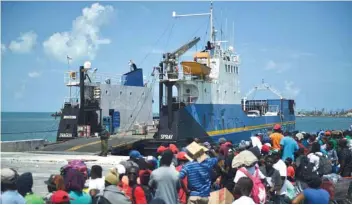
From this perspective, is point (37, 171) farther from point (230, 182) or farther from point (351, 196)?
point (351, 196)

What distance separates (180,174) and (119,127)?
1876cm

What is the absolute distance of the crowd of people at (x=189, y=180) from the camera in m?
5.51

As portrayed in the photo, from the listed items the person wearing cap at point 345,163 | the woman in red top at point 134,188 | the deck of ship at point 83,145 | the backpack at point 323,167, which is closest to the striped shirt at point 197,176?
the woman in red top at point 134,188

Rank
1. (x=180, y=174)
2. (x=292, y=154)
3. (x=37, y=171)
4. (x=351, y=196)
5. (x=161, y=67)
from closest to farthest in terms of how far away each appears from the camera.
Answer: (x=180, y=174), (x=351, y=196), (x=292, y=154), (x=37, y=171), (x=161, y=67)

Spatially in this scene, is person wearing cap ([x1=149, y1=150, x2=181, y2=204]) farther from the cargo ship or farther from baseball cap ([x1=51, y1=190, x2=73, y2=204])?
the cargo ship

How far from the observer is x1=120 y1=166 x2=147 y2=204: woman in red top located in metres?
6.01

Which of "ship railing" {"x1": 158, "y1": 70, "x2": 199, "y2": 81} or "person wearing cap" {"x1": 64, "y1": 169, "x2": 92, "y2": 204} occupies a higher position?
"ship railing" {"x1": 158, "y1": 70, "x2": 199, "y2": 81}

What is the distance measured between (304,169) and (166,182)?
3.24 meters

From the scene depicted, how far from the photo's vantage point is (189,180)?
22.2 ft

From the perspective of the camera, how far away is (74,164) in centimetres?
695

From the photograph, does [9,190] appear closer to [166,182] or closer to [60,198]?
[60,198]

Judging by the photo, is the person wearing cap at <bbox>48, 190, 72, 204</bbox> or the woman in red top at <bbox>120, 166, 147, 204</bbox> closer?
the person wearing cap at <bbox>48, 190, 72, 204</bbox>

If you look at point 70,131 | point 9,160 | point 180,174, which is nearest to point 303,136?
point 180,174

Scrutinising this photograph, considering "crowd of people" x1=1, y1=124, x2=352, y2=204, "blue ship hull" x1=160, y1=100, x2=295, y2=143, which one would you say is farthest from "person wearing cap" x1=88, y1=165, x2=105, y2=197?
"blue ship hull" x1=160, y1=100, x2=295, y2=143
